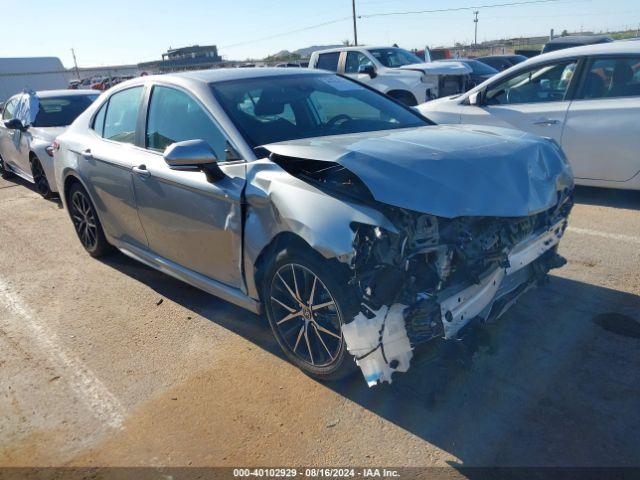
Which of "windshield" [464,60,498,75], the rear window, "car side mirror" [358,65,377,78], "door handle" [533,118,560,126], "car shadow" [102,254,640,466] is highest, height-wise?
the rear window

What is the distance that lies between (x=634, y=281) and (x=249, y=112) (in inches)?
120

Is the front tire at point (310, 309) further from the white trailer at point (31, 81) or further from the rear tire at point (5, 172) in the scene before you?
the white trailer at point (31, 81)

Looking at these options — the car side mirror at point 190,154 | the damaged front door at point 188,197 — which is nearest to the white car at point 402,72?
the damaged front door at point 188,197

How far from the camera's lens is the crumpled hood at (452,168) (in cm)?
263

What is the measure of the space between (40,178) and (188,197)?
5.75 m

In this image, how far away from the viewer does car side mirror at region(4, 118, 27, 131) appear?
8.06m

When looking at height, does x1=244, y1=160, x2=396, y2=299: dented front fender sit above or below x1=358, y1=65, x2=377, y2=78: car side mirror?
below

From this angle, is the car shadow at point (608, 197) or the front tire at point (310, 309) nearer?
the front tire at point (310, 309)

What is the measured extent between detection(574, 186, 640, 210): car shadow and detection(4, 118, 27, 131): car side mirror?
25.4 ft

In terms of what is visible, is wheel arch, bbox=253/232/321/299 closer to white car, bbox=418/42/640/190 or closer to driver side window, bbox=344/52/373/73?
white car, bbox=418/42/640/190

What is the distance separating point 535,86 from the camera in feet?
20.7

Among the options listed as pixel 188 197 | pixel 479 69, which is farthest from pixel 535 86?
pixel 479 69

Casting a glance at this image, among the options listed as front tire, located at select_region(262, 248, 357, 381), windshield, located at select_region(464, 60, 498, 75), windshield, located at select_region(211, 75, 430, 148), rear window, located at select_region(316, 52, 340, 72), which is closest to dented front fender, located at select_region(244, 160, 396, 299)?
front tire, located at select_region(262, 248, 357, 381)

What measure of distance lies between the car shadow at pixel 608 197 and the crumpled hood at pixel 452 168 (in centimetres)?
301
